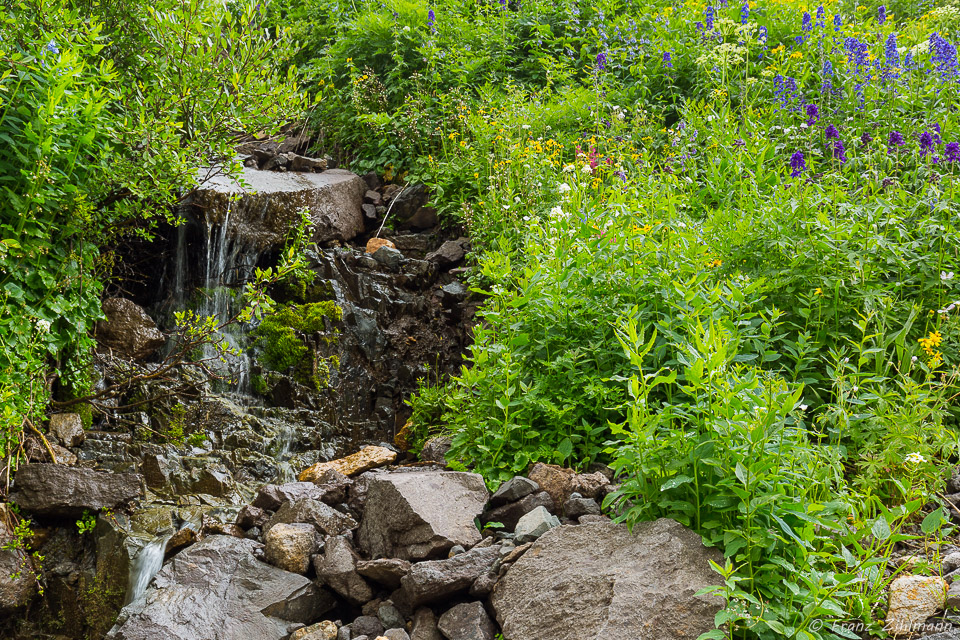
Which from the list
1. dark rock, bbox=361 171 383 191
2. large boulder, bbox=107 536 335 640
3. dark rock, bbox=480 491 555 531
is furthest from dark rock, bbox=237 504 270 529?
dark rock, bbox=361 171 383 191

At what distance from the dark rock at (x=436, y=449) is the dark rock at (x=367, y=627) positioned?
141cm

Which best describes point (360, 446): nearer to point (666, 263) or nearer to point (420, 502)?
point (420, 502)

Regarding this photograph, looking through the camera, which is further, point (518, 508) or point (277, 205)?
point (277, 205)

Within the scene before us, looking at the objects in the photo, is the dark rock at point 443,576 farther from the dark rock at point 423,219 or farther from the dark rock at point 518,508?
the dark rock at point 423,219

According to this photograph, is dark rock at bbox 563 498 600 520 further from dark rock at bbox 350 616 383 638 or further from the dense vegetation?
dark rock at bbox 350 616 383 638

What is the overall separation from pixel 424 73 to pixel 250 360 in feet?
14.8

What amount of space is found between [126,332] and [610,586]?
14.9 feet

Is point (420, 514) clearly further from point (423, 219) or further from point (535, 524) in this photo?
point (423, 219)

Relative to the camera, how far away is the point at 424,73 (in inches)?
348

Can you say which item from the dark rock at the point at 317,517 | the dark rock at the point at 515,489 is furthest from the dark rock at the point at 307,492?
the dark rock at the point at 515,489

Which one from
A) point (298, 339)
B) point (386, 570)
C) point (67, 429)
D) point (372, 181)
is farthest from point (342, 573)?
point (372, 181)

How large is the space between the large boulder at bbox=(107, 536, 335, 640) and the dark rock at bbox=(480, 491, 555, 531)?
35.2 inches

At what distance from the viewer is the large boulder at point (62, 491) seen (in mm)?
4035

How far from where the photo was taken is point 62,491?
406 cm
